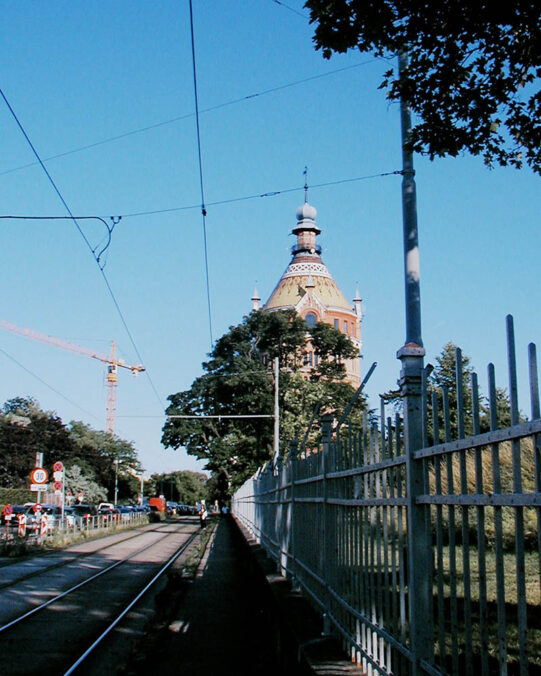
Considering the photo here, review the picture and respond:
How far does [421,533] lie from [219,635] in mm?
6783

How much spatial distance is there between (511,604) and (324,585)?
2435 mm

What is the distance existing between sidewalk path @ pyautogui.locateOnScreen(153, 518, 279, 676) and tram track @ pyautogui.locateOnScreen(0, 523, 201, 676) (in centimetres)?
96

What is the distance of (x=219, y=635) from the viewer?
999cm

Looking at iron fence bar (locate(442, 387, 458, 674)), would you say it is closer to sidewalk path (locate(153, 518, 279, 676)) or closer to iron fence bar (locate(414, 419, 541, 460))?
iron fence bar (locate(414, 419, 541, 460))

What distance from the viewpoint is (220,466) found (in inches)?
2112

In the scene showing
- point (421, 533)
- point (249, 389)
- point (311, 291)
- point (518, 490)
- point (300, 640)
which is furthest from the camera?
point (311, 291)

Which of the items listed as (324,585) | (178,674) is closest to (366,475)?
(324,585)

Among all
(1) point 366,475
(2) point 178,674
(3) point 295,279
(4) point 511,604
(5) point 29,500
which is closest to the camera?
(1) point 366,475

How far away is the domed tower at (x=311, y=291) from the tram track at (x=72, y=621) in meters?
74.4

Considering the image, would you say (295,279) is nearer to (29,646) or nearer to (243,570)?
(243,570)

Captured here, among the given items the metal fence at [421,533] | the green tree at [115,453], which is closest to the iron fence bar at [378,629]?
the metal fence at [421,533]

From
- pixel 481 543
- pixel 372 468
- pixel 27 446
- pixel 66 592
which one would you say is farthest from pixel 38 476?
pixel 27 446

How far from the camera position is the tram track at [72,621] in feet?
28.4

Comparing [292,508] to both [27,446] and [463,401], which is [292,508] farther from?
[27,446]
